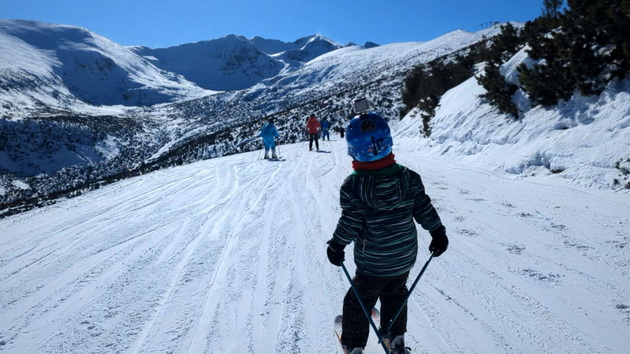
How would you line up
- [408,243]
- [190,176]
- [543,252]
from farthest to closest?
[190,176] → [543,252] → [408,243]

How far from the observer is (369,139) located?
7.16ft

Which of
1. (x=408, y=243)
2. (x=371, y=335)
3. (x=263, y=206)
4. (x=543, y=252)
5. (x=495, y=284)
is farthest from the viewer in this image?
(x=263, y=206)

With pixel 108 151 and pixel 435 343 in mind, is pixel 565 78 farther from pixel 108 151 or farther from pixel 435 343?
pixel 108 151

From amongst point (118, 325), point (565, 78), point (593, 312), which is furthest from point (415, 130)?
point (118, 325)

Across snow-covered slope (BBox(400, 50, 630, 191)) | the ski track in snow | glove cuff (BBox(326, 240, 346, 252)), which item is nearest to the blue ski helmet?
glove cuff (BBox(326, 240, 346, 252))

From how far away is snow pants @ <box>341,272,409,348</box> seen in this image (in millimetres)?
2418

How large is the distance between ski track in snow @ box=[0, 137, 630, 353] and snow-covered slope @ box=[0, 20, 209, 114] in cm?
10836

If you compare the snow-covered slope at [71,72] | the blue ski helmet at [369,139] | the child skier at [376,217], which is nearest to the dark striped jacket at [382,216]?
the child skier at [376,217]

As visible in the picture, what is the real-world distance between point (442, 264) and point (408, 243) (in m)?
1.99

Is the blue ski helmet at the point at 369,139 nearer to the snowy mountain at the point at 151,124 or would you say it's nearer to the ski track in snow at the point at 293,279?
the ski track in snow at the point at 293,279

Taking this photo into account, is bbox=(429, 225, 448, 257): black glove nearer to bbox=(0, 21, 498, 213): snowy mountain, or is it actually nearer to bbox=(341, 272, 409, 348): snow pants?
bbox=(341, 272, 409, 348): snow pants

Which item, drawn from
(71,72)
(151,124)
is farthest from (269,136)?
(71,72)

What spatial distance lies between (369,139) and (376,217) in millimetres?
517

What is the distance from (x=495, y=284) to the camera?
3494mm
